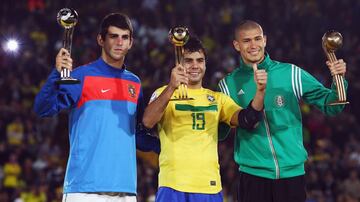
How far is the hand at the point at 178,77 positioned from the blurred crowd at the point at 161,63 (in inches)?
A: 228

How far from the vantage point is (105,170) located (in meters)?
5.02

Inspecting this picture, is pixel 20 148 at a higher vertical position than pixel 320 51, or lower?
lower

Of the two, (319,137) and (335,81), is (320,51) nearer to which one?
(319,137)

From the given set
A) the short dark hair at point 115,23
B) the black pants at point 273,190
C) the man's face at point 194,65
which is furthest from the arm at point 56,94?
the black pants at point 273,190

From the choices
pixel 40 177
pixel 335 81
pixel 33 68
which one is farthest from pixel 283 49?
pixel 335 81

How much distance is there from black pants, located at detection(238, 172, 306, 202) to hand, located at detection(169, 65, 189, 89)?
0.96 meters

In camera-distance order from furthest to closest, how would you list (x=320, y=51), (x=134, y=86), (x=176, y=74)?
(x=320, y=51)
(x=134, y=86)
(x=176, y=74)

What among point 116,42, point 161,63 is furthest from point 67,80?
point 161,63

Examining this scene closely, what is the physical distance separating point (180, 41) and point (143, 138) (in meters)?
0.76

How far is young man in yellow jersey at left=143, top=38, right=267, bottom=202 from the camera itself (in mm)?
5172

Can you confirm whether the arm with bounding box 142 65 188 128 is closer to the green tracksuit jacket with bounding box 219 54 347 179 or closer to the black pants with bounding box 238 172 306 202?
the green tracksuit jacket with bounding box 219 54 347 179

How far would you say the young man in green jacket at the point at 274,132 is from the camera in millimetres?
5469

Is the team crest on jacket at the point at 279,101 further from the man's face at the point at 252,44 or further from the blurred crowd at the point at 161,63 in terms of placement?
the blurred crowd at the point at 161,63

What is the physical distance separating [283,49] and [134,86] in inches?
416
